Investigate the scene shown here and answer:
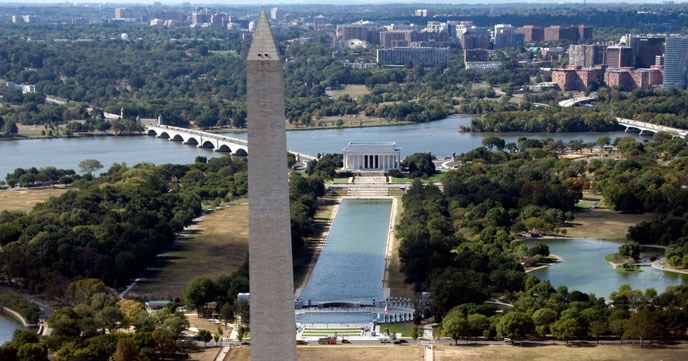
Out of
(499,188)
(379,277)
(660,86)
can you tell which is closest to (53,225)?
(379,277)

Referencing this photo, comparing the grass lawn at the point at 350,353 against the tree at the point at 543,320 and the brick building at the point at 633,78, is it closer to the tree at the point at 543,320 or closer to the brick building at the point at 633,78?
the tree at the point at 543,320

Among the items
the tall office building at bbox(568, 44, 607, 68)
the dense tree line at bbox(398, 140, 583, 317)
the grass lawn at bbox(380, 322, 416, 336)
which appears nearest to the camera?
the grass lawn at bbox(380, 322, 416, 336)

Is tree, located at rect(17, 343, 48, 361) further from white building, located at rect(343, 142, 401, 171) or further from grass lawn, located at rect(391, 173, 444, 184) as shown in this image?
white building, located at rect(343, 142, 401, 171)

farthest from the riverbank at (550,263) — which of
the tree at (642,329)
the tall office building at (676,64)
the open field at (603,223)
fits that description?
the tall office building at (676,64)

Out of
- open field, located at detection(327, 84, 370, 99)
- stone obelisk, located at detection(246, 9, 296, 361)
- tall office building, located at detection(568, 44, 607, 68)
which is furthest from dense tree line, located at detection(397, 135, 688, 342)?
tall office building, located at detection(568, 44, 607, 68)

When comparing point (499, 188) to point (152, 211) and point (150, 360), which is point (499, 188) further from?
point (150, 360)
